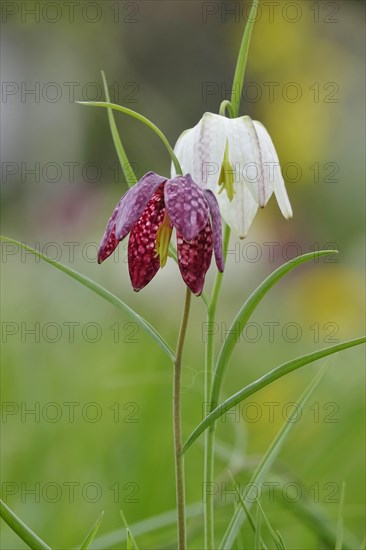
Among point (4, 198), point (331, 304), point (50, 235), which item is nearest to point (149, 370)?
point (331, 304)

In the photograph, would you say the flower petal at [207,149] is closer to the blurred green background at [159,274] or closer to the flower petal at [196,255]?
the flower petal at [196,255]

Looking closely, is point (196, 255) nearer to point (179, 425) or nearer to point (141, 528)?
point (179, 425)

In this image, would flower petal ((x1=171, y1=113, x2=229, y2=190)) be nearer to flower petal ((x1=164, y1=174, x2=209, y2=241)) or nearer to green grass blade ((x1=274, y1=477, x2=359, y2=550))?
flower petal ((x1=164, y1=174, x2=209, y2=241))

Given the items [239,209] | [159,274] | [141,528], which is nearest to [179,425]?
[239,209]

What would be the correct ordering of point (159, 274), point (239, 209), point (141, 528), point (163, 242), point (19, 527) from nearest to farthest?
point (19, 527), point (163, 242), point (239, 209), point (141, 528), point (159, 274)

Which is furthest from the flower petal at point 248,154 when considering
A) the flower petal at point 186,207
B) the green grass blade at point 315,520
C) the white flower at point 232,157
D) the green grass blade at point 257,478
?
the green grass blade at point 315,520

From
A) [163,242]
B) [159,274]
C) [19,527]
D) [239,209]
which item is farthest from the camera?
[159,274]

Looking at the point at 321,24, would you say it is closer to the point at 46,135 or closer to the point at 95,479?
the point at 46,135

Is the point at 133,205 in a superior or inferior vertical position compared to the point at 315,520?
superior
